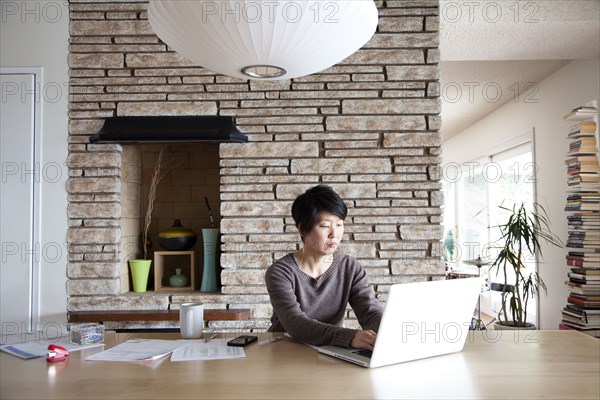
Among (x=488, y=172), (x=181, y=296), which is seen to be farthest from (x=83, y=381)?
(x=488, y=172)

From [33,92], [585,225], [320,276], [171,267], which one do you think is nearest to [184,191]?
[171,267]

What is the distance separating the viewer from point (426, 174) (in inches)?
119

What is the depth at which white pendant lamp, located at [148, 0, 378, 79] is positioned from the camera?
129cm

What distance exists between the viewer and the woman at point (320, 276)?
1.96 m

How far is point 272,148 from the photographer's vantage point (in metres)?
3.02

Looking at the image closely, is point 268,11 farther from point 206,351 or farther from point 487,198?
point 487,198

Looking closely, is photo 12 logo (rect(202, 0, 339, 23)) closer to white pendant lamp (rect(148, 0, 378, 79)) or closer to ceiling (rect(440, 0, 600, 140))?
white pendant lamp (rect(148, 0, 378, 79))

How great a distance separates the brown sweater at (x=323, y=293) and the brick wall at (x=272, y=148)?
892 millimetres

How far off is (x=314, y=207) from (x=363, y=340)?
1.97 feet

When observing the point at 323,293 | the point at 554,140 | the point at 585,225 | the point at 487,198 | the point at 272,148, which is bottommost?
the point at 323,293

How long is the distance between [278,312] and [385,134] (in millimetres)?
1503

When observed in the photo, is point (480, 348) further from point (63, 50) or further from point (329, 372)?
point (63, 50)

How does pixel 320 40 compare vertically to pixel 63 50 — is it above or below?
below

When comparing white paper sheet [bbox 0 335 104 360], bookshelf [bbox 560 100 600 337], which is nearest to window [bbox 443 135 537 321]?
bookshelf [bbox 560 100 600 337]
